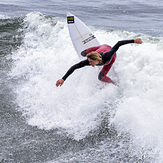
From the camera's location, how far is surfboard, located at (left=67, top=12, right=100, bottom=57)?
6.45 meters

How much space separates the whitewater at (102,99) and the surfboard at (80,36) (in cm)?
54

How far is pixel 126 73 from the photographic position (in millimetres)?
5762

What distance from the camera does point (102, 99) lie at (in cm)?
506

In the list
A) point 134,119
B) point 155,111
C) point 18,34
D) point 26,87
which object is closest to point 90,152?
point 134,119

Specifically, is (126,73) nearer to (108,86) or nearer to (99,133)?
(108,86)

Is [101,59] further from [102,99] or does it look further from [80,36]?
[80,36]

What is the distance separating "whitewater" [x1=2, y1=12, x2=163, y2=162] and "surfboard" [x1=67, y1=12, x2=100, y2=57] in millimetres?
538

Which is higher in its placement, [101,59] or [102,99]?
[101,59]

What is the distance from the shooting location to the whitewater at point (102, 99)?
3.96 meters

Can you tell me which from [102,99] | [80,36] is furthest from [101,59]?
[80,36]

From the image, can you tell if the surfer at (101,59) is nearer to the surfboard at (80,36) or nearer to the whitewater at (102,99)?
the whitewater at (102,99)

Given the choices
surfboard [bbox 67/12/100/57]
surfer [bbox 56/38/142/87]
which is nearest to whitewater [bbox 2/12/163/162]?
surfer [bbox 56/38/142/87]

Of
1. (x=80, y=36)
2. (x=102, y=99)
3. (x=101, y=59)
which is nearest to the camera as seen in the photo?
(x=101, y=59)

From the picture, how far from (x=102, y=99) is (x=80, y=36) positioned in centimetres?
245
